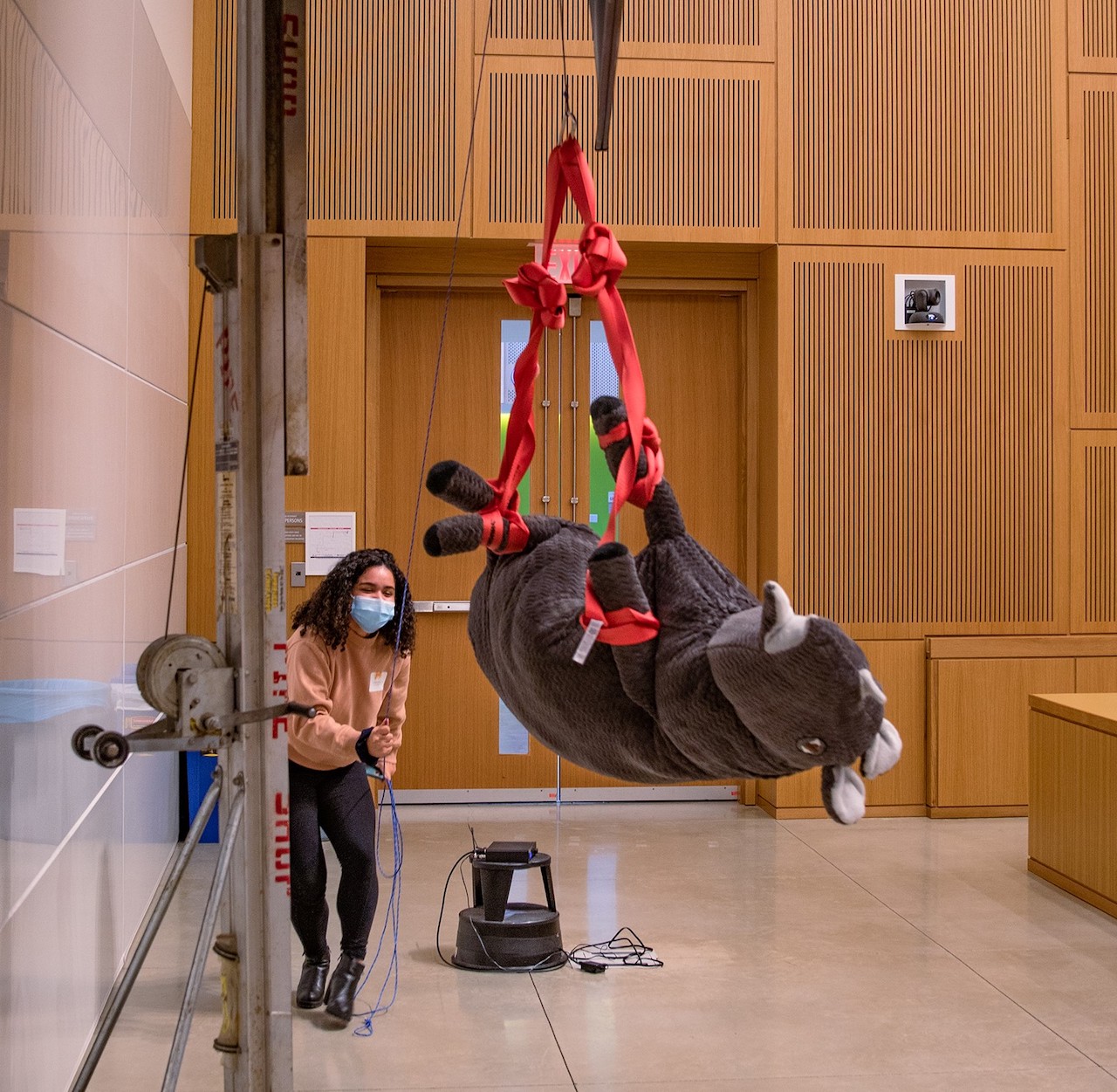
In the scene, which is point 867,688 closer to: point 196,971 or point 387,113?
point 196,971

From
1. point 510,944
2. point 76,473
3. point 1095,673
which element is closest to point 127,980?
point 76,473

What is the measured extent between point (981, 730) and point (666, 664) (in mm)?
4876

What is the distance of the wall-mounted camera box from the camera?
18.9ft

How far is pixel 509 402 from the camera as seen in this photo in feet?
19.3

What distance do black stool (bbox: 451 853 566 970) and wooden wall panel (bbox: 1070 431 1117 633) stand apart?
335cm

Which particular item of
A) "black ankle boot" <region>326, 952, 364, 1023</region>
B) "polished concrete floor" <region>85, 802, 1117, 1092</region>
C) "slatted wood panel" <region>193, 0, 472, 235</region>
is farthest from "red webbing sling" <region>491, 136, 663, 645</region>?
"slatted wood panel" <region>193, 0, 472, 235</region>

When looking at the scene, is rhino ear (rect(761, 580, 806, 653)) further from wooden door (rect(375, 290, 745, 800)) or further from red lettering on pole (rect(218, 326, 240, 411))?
wooden door (rect(375, 290, 745, 800))

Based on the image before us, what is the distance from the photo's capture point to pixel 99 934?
318 cm

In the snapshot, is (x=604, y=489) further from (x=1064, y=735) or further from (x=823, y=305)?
(x=1064, y=735)

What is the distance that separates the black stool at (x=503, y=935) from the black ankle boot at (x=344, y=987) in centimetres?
42

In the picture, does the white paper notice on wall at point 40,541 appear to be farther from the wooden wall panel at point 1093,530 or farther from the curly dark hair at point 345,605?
the wooden wall panel at point 1093,530

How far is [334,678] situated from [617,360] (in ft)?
6.93

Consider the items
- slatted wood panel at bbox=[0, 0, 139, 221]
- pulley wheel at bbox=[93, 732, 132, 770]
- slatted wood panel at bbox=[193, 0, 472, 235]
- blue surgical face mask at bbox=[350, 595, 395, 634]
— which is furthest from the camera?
slatted wood panel at bbox=[193, 0, 472, 235]

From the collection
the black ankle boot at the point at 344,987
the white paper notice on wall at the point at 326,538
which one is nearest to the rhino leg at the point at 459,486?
the black ankle boot at the point at 344,987
